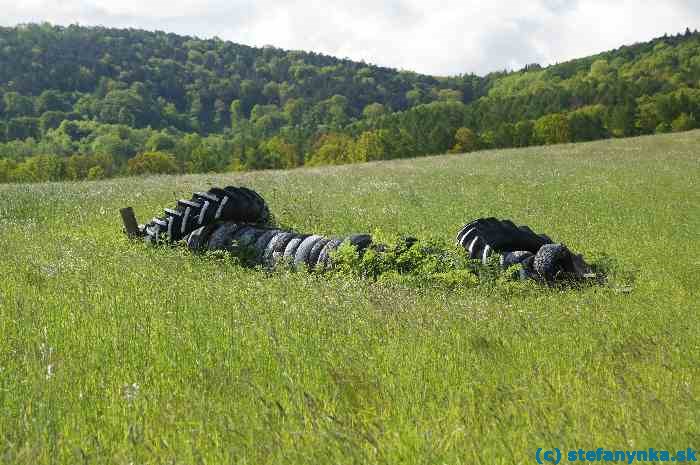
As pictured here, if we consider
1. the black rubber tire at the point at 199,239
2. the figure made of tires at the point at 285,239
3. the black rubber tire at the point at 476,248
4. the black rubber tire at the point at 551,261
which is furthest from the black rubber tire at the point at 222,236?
the black rubber tire at the point at 551,261

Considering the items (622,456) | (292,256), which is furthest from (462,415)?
(292,256)

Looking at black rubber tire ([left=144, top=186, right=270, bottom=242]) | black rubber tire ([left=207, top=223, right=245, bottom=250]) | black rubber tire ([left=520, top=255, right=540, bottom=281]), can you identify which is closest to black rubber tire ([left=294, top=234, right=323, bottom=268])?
black rubber tire ([left=207, top=223, right=245, bottom=250])

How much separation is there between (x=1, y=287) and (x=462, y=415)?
712 centimetres

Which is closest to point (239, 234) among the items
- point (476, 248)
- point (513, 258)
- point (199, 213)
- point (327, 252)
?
point (199, 213)

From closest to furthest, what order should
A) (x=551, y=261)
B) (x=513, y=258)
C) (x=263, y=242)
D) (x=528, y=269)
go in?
(x=551, y=261) → (x=528, y=269) → (x=513, y=258) → (x=263, y=242)

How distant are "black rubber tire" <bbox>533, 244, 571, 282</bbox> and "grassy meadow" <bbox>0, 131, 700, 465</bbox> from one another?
2.22 feet

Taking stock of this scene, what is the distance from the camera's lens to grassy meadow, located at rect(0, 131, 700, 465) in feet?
14.3

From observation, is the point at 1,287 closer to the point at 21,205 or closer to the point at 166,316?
the point at 166,316

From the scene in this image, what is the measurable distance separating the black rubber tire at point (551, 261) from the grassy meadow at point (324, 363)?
68 cm

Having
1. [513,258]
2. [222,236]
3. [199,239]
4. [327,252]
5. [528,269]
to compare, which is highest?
[513,258]

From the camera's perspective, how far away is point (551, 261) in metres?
10.8

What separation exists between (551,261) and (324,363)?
5863 mm

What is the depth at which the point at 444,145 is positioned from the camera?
108 m

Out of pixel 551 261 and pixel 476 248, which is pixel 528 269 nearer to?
pixel 551 261
